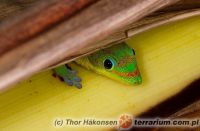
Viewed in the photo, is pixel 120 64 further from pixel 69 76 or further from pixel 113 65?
pixel 69 76

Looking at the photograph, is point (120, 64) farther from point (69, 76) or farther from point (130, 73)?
point (69, 76)

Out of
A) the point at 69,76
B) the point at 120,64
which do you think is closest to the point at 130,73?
the point at 120,64

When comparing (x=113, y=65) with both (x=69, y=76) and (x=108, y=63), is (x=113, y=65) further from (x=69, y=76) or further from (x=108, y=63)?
(x=69, y=76)

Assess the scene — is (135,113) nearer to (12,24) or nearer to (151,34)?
(151,34)

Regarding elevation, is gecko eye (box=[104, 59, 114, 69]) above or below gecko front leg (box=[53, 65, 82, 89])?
above
